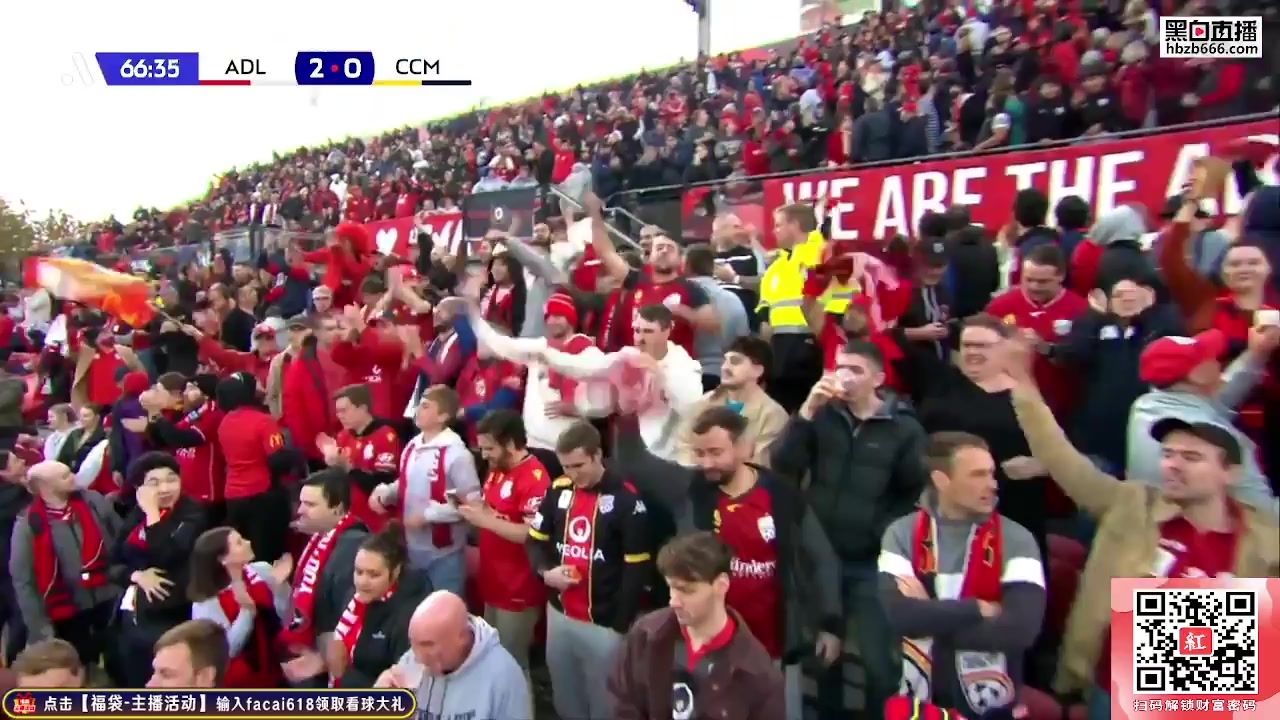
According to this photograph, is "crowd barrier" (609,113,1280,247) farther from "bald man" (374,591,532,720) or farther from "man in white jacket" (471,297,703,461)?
"bald man" (374,591,532,720)

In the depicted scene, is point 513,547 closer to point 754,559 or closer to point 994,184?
point 754,559

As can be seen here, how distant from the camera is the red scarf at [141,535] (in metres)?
4.36

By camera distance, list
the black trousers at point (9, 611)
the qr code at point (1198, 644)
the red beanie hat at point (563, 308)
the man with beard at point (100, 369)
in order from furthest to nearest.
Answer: the man with beard at point (100, 369)
the red beanie hat at point (563, 308)
the black trousers at point (9, 611)
the qr code at point (1198, 644)

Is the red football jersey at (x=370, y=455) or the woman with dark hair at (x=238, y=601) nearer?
the woman with dark hair at (x=238, y=601)

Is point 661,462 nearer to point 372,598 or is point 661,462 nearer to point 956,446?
point 372,598

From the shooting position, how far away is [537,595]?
13.8 ft

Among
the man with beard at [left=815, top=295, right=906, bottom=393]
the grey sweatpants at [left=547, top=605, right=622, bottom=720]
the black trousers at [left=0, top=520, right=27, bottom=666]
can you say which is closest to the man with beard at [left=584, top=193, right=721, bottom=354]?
the man with beard at [left=815, top=295, right=906, bottom=393]

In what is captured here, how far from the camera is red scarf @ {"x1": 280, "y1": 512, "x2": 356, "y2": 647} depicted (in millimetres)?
3824

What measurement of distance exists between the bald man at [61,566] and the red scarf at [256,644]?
130cm

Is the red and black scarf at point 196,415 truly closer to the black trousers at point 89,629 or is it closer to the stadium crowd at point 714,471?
the stadium crowd at point 714,471

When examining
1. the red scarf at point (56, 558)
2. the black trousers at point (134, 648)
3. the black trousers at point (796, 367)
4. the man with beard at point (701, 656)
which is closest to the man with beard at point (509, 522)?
the black trousers at point (134, 648)

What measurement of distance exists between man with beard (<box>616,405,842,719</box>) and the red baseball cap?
1.26 metres

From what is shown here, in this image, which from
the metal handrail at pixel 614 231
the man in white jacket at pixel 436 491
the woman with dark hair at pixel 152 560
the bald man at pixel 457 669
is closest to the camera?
the bald man at pixel 457 669

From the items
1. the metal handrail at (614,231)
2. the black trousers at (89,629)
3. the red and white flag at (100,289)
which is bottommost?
the black trousers at (89,629)
